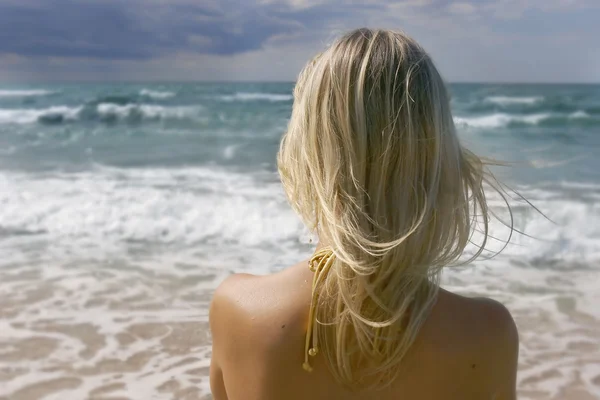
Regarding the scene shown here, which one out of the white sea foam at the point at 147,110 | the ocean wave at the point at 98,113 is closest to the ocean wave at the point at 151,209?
the white sea foam at the point at 147,110

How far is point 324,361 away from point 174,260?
13.0ft

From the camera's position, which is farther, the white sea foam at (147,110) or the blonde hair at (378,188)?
the white sea foam at (147,110)

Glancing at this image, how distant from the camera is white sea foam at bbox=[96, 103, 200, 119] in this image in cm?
1791

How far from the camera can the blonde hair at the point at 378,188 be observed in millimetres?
1158

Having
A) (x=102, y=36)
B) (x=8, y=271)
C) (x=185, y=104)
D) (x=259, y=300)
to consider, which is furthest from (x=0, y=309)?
(x=102, y=36)

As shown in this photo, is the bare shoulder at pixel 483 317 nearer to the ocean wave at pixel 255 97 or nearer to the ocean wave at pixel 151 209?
the ocean wave at pixel 151 209

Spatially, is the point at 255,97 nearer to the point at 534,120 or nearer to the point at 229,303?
the point at 534,120

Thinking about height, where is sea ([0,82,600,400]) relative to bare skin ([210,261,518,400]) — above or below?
below

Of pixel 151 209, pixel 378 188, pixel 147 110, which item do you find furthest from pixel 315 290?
pixel 147 110

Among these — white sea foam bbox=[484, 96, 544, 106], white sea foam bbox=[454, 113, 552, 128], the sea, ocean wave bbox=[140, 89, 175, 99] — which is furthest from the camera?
ocean wave bbox=[140, 89, 175, 99]

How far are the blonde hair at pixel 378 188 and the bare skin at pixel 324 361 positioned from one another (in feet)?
0.12

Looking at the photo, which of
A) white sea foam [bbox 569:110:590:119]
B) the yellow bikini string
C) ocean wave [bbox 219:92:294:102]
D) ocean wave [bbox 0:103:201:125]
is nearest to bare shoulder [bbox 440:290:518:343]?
the yellow bikini string

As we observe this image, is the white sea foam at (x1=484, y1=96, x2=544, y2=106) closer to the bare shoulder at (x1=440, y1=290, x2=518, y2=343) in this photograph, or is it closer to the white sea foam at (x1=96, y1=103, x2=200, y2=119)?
the white sea foam at (x1=96, y1=103, x2=200, y2=119)

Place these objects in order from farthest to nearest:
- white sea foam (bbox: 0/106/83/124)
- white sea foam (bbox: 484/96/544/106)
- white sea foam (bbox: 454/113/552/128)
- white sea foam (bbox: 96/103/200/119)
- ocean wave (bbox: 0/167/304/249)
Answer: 1. white sea foam (bbox: 484/96/544/106)
2. white sea foam (bbox: 96/103/200/119)
3. white sea foam (bbox: 0/106/83/124)
4. white sea foam (bbox: 454/113/552/128)
5. ocean wave (bbox: 0/167/304/249)
